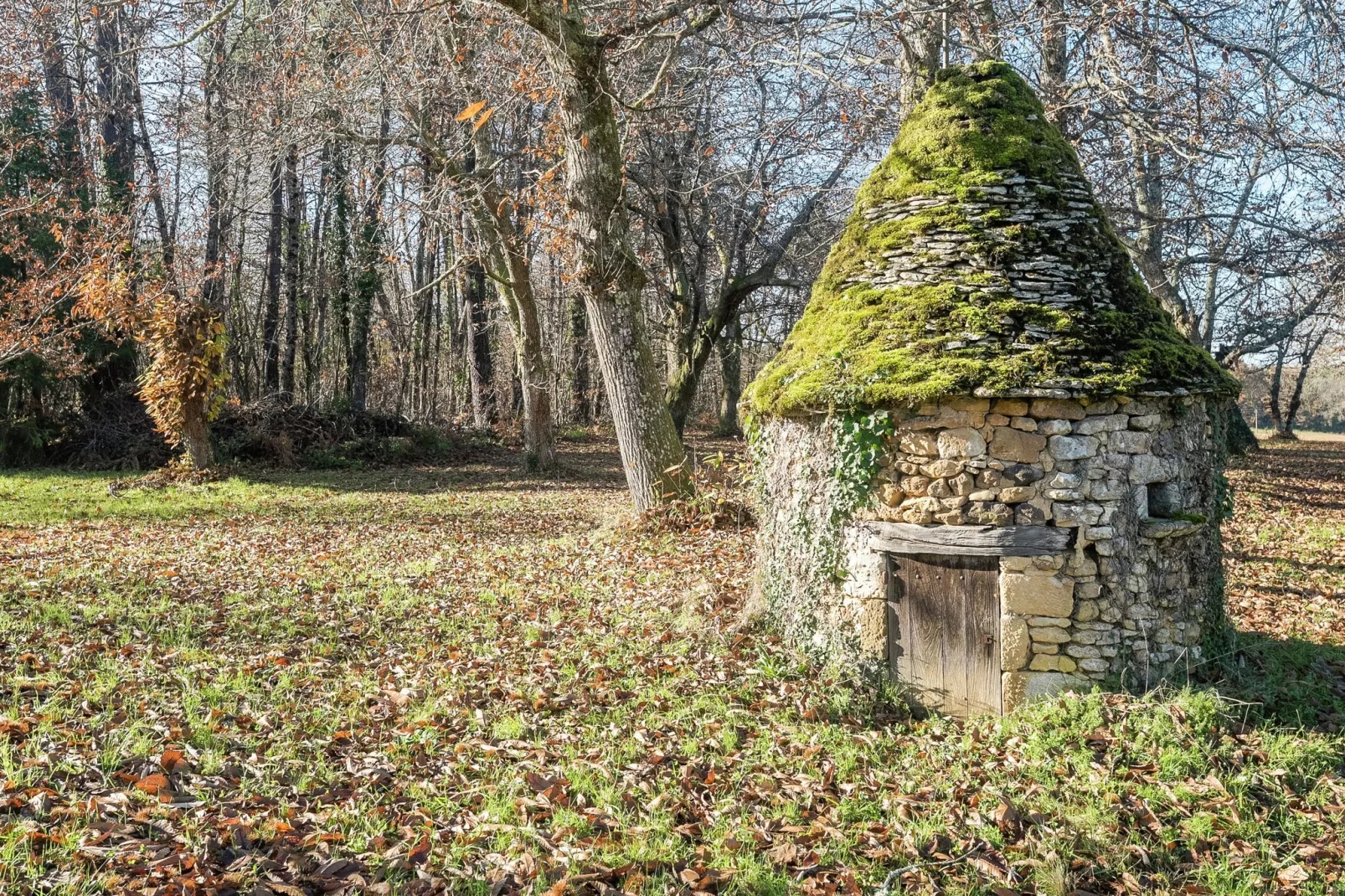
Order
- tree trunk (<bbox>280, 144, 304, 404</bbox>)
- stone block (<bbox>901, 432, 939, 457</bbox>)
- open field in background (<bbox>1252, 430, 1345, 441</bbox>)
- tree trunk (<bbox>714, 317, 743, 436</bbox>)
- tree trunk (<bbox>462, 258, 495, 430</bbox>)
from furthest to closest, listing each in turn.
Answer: open field in background (<bbox>1252, 430, 1345, 441</bbox>)
tree trunk (<bbox>714, 317, 743, 436</bbox>)
tree trunk (<bbox>462, 258, 495, 430</bbox>)
tree trunk (<bbox>280, 144, 304, 404</bbox>)
stone block (<bbox>901, 432, 939, 457</bbox>)

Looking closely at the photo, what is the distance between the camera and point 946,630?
5.52 metres

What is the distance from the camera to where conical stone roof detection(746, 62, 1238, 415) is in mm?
5367

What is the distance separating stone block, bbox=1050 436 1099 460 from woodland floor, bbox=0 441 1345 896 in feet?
4.71

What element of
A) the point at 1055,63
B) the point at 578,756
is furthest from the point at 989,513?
the point at 1055,63

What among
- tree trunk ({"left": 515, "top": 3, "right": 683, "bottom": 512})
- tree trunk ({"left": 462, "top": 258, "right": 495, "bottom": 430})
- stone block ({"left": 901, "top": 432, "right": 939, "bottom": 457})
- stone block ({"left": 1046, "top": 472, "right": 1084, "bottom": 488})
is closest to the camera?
stone block ({"left": 1046, "top": 472, "right": 1084, "bottom": 488})

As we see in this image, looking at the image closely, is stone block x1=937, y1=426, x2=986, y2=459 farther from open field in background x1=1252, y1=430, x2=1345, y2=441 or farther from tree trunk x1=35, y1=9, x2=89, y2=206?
open field in background x1=1252, y1=430, x2=1345, y2=441

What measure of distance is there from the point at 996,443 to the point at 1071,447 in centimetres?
43

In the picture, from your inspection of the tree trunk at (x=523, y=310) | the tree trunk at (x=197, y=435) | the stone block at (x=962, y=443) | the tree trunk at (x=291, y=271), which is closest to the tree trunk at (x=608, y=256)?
the tree trunk at (x=523, y=310)

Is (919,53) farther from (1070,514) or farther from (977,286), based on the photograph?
(1070,514)

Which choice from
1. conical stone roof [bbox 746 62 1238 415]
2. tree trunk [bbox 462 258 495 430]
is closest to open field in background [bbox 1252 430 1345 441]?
tree trunk [bbox 462 258 495 430]

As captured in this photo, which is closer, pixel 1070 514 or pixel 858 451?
pixel 1070 514

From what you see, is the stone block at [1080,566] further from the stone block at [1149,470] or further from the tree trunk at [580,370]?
the tree trunk at [580,370]

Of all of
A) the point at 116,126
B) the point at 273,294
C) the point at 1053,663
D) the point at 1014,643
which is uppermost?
the point at 116,126

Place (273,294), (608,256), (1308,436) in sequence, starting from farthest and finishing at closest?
(1308,436) < (273,294) < (608,256)
